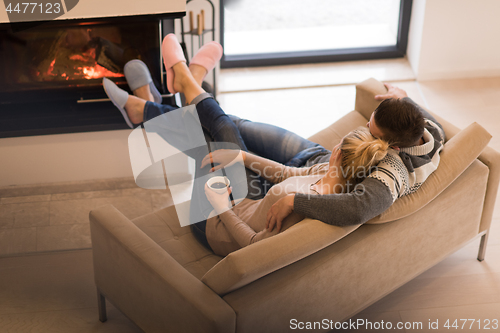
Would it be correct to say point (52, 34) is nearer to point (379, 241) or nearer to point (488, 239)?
point (379, 241)

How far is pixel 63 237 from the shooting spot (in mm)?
2250

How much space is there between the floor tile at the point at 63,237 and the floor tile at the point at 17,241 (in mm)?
30

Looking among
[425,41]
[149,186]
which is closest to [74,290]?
[149,186]

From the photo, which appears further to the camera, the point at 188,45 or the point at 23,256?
the point at 188,45

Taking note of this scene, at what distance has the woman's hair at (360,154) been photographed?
4.70 ft

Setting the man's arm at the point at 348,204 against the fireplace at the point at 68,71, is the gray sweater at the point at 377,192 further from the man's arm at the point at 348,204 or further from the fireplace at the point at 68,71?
the fireplace at the point at 68,71

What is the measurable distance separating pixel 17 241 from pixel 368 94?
174 cm

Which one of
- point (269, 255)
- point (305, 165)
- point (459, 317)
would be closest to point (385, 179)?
point (269, 255)

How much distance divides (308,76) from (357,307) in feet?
7.29

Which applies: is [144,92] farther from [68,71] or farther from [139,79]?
[68,71]

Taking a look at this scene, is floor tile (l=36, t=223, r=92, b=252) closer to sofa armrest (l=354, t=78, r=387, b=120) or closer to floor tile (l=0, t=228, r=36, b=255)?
floor tile (l=0, t=228, r=36, b=255)

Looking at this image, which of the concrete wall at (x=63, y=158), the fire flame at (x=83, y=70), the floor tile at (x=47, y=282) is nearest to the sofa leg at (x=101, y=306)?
the floor tile at (x=47, y=282)

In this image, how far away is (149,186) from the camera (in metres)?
2.60

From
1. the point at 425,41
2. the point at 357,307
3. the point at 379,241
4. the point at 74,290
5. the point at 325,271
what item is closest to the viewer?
the point at 325,271
